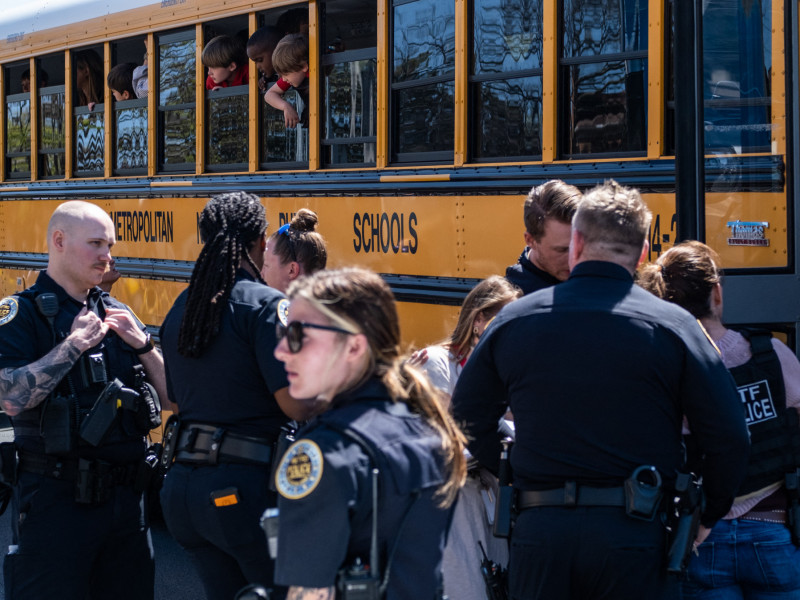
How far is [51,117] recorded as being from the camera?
6.98 metres

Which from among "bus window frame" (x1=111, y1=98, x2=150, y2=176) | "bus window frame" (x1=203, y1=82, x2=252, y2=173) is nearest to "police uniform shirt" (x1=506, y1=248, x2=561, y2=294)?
"bus window frame" (x1=203, y1=82, x2=252, y2=173)

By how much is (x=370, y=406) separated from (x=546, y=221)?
4.98 feet

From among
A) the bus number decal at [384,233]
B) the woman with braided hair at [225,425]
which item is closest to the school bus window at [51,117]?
the bus number decal at [384,233]

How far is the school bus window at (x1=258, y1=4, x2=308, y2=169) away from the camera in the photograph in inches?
196

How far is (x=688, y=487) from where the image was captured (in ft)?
7.47

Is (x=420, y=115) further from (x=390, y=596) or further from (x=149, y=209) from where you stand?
(x=390, y=596)

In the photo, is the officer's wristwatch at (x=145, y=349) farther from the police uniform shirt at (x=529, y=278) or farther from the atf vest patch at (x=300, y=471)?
the atf vest patch at (x=300, y=471)

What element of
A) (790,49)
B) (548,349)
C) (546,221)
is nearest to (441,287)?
(546,221)

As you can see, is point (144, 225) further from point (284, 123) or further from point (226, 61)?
point (284, 123)

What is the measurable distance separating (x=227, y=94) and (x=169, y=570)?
2.29m

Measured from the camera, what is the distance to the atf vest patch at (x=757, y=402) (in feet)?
8.46

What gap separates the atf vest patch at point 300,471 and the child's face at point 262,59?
11.7ft

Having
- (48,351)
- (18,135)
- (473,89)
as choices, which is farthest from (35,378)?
(18,135)

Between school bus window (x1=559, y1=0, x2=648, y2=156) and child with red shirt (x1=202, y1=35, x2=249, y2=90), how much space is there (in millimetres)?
1951
